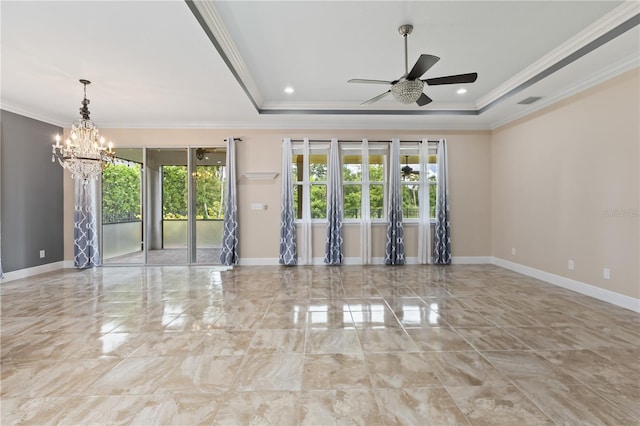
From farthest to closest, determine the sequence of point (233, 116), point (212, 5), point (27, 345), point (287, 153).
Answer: point (287, 153)
point (233, 116)
point (212, 5)
point (27, 345)

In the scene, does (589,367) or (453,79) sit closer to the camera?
(589,367)

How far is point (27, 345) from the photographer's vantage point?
2.61m

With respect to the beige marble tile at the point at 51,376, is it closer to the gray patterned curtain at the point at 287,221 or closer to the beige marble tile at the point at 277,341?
the beige marble tile at the point at 277,341

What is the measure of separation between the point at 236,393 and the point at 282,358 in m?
0.51

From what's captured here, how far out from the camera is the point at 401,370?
2.20 metres

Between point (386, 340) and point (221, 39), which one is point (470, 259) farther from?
point (221, 39)

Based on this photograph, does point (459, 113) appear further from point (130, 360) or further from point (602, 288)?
point (130, 360)

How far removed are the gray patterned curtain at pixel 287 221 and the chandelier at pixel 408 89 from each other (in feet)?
10.2

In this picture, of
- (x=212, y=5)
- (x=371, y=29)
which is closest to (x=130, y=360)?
(x=212, y=5)

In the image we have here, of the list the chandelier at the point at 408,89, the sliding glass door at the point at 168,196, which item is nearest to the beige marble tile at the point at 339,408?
the chandelier at the point at 408,89

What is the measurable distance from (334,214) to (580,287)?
13.2ft

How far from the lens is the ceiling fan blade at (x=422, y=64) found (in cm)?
277

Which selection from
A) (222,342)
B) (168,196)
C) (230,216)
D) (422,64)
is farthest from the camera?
(168,196)

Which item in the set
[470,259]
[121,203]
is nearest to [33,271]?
[121,203]
